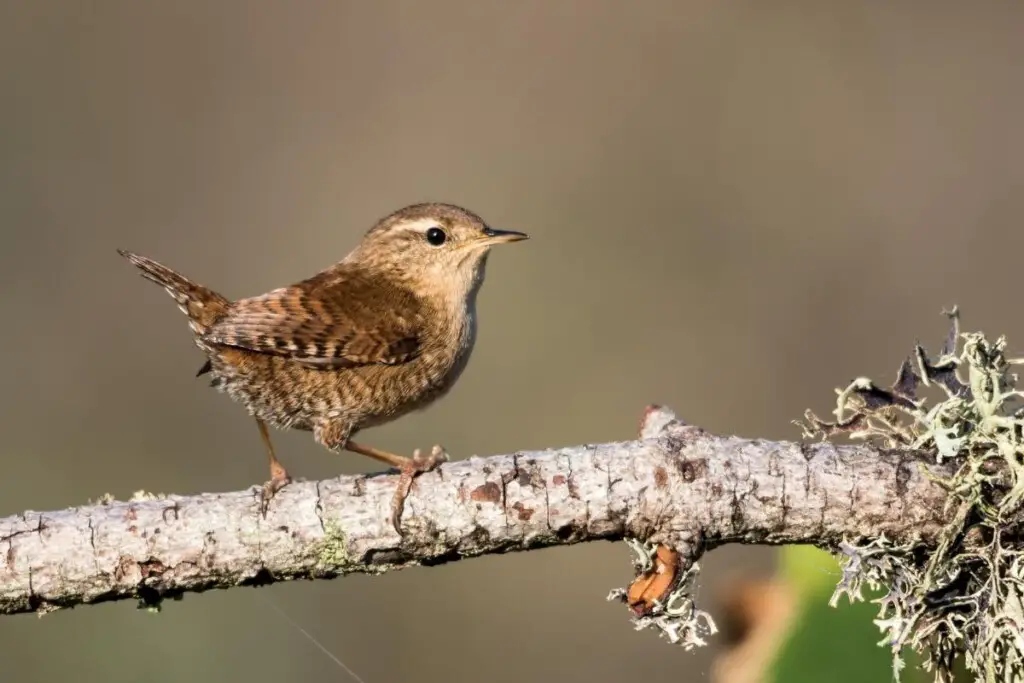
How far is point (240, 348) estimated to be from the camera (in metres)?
3.81

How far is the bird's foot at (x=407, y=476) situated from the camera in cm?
264

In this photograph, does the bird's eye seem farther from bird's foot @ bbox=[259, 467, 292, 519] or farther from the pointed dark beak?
bird's foot @ bbox=[259, 467, 292, 519]

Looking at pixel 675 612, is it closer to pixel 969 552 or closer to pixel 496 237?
pixel 969 552

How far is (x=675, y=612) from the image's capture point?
2586mm

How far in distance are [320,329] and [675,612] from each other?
69.5 inches

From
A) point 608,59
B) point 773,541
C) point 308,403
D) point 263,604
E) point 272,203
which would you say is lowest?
point 263,604

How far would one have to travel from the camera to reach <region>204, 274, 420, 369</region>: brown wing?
3777 millimetres

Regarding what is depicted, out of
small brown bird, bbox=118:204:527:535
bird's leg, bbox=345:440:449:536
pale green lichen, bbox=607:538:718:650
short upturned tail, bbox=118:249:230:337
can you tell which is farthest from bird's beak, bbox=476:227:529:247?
pale green lichen, bbox=607:538:718:650

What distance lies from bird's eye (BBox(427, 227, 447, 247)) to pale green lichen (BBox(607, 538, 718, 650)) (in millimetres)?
2181

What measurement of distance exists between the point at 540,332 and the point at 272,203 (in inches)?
93.9

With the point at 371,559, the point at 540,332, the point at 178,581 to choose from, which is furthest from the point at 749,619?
the point at 540,332

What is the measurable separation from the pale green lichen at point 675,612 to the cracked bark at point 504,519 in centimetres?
4

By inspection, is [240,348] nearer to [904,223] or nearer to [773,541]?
[773,541]

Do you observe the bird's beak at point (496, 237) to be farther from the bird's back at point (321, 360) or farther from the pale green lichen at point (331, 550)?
the pale green lichen at point (331, 550)
